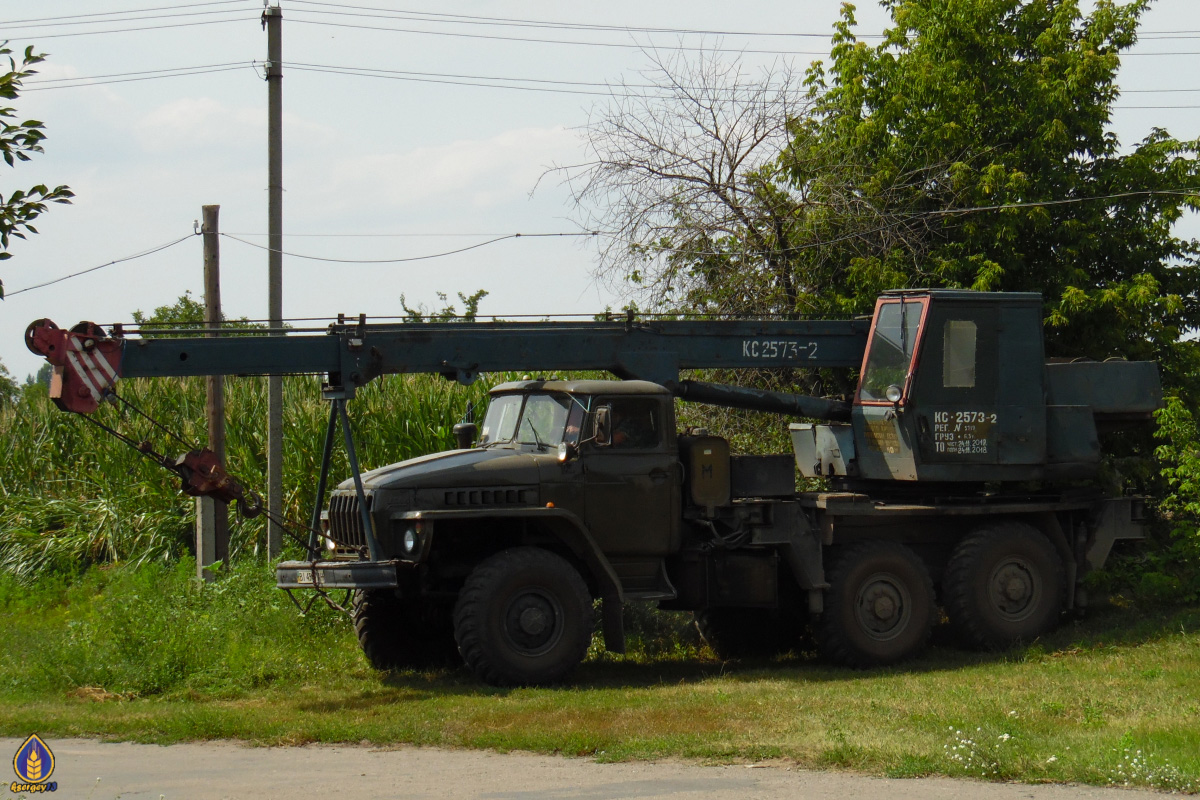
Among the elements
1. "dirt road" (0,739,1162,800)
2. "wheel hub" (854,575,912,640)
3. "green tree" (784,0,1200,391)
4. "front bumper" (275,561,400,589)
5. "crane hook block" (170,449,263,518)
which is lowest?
"dirt road" (0,739,1162,800)

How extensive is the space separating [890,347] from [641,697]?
469 centimetres

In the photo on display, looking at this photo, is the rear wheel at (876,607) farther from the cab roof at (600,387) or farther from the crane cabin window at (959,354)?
the cab roof at (600,387)

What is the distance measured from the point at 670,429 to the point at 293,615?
174 inches

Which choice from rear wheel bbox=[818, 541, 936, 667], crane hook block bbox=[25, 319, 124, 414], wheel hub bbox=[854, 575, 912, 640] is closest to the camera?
crane hook block bbox=[25, 319, 124, 414]

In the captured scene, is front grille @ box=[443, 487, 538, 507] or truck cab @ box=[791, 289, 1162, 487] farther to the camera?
truck cab @ box=[791, 289, 1162, 487]

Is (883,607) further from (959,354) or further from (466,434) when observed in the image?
(466,434)

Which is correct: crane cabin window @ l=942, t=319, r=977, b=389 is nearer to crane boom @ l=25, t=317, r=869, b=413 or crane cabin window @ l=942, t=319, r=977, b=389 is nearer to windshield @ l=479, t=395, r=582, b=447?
crane boom @ l=25, t=317, r=869, b=413

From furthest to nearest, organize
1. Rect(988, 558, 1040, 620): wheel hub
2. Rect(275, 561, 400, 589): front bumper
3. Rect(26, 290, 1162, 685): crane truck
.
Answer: Rect(988, 558, 1040, 620): wheel hub < Rect(26, 290, 1162, 685): crane truck < Rect(275, 561, 400, 589): front bumper

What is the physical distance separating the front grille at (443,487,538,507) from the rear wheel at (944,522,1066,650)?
181 inches

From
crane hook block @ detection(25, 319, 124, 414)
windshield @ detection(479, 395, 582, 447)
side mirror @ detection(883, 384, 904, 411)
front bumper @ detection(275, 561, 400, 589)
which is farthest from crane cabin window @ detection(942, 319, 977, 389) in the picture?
crane hook block @ detection(25, 319, 124, 414)

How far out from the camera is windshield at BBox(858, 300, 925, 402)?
1301 centimetres

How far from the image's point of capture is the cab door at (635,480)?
12.0 meters

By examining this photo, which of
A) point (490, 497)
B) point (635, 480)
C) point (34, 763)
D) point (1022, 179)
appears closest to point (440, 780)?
point (34, 763)

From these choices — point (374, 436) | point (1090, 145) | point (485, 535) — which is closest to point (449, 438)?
point (374, 436)
